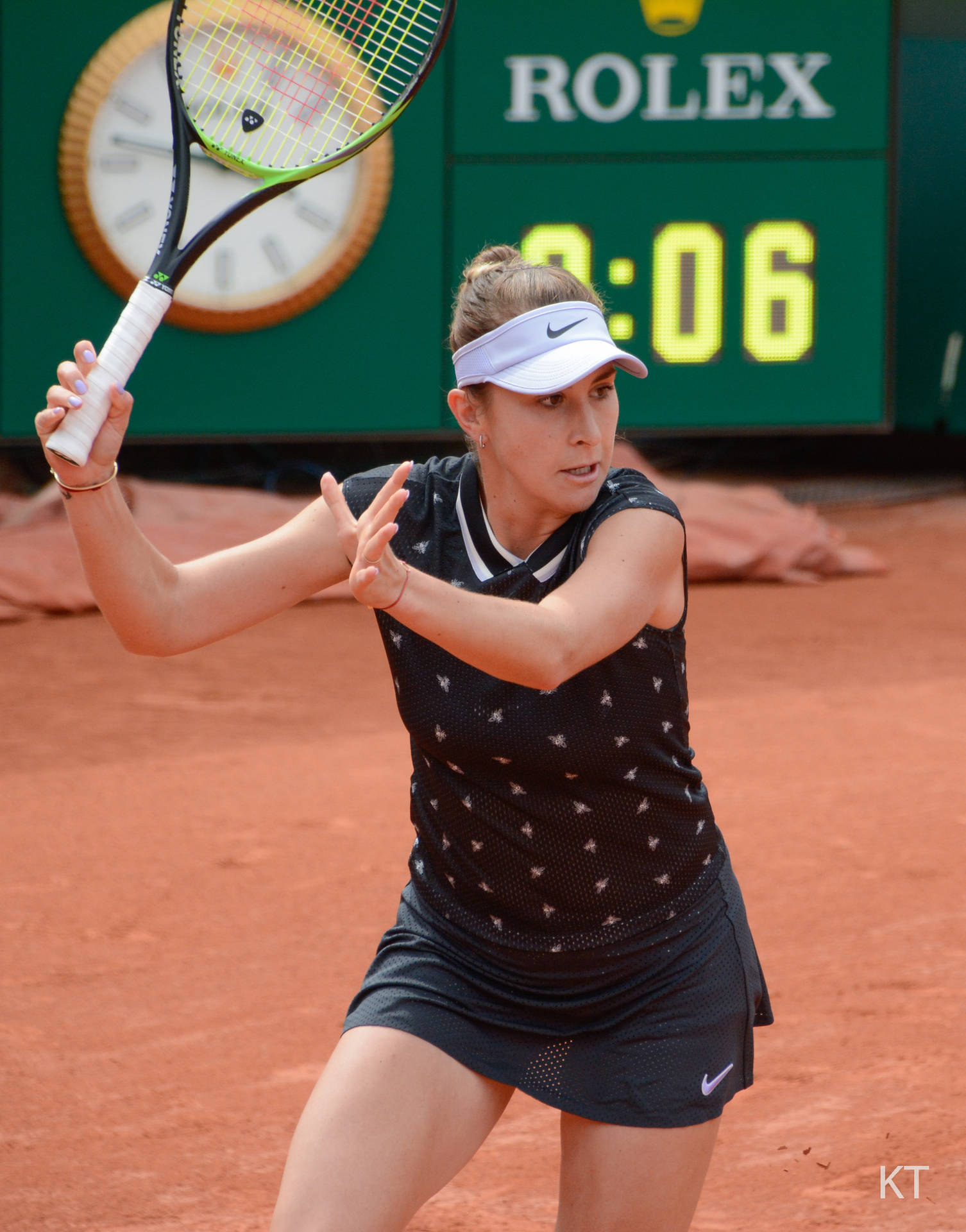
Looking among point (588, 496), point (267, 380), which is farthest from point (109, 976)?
point (267, 380)

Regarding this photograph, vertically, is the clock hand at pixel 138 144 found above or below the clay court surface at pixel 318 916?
above

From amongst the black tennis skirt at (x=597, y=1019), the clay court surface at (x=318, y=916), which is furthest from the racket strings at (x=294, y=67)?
the clay court surface at (x=318, y=916)

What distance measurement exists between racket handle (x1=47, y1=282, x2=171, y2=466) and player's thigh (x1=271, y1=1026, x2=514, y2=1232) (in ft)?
2.82

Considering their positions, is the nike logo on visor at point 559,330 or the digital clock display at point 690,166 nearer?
the nike logo on visor at point 559,330

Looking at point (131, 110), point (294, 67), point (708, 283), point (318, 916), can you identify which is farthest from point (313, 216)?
point (318, 916)

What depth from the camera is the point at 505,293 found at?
7.24 feet

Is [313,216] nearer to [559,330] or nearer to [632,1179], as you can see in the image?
[559,330]

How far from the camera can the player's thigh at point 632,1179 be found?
208 cm

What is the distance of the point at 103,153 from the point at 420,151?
1.70 metres

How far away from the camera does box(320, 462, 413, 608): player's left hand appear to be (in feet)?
5.88

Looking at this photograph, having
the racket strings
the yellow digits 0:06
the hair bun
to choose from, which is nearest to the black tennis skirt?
the hair bun

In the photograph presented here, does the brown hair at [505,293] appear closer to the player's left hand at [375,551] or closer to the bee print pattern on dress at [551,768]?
the bee print pattern on dress at [551,768]

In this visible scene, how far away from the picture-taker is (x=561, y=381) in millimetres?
2055

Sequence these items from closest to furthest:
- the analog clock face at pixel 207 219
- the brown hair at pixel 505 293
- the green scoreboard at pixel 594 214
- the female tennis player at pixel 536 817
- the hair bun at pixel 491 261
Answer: the female tennis player at pixel 536 817 < the brown hair at pixel 505 293 < the hair bun at pixel 491 261 < the analog clock face at pixel 207 219 < the green scoreboard at pixel 594 214
